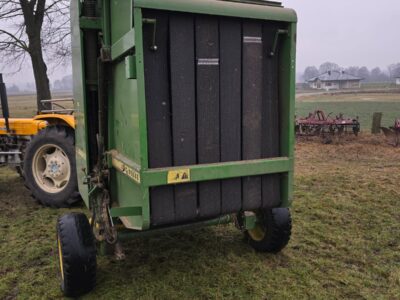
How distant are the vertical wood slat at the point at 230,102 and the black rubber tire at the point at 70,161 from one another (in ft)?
10.2

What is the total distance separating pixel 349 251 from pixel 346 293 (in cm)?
89

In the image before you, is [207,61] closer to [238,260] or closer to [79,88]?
[79,88]

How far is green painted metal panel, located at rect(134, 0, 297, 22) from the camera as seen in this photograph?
2607 mm

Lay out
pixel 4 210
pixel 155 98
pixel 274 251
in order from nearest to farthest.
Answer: pixel 155 98, pixel 274 251, pixel 4 210

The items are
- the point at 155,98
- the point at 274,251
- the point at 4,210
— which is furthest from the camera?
the point at 4,210

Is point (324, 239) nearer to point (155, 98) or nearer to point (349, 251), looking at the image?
point (349, 251)

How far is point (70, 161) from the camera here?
18.1 feet

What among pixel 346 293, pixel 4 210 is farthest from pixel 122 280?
pixel 4 210

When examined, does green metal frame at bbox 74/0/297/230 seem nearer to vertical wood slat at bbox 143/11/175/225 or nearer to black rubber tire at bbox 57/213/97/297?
vertical wood slat at bbox 143/11/175/225

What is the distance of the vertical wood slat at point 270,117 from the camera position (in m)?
3.07

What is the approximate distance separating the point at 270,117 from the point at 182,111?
29.7 inches

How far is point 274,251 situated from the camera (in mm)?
4066

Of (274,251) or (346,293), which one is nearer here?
(346,293)

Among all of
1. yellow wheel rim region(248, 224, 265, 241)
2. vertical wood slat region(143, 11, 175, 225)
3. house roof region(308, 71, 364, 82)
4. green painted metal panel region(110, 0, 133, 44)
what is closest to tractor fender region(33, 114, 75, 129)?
green painted metal panel region(110, 0, 133, 44)
